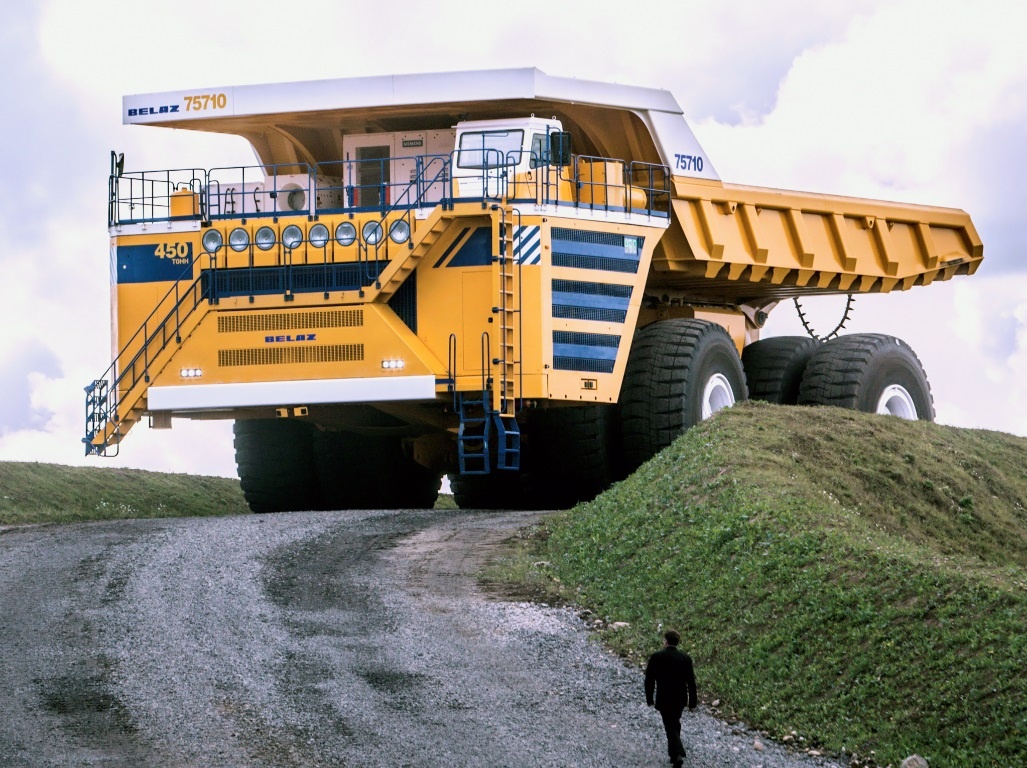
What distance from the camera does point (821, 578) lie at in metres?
13.1

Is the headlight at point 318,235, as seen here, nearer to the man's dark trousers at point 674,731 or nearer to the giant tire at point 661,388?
the giant tire at point 661,388

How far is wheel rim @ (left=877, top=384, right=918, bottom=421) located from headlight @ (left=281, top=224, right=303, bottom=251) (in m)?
10.3

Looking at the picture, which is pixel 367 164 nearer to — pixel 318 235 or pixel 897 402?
pixel 318 235

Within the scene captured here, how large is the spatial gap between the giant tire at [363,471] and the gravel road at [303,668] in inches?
243

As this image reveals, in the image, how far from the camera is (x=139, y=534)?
1775 cm

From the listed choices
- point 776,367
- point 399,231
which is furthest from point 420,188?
point 776,367

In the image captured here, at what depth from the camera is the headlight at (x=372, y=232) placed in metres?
19.2

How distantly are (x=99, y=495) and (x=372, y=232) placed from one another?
29.3ft

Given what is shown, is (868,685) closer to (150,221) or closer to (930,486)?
(930,486)

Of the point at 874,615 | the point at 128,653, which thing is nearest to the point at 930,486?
the point at 874,615

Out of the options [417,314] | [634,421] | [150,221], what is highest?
[150,221]

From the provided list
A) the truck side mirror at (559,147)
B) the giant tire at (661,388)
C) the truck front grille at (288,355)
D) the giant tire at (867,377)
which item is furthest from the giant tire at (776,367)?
the truck front grille at (288,355)

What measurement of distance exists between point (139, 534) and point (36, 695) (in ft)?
21.5

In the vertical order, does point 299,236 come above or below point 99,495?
above
